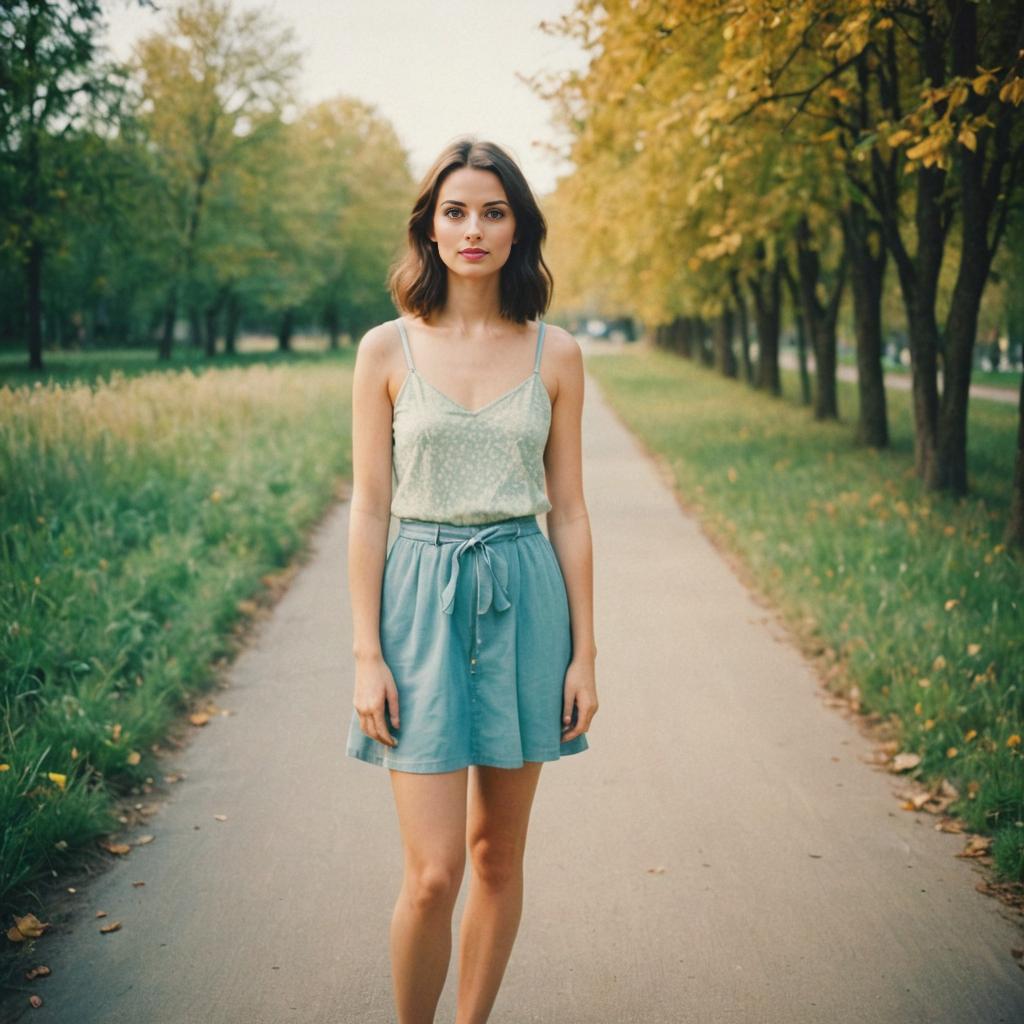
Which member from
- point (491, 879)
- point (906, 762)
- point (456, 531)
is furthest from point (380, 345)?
point (906, 762)

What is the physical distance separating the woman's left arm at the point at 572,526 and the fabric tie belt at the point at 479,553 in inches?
6.4

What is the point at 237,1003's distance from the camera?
2.77 m

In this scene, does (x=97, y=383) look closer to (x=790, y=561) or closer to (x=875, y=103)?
(x=790, y=561)

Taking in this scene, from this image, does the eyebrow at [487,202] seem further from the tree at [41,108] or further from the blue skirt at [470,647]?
the tree at [41,108]

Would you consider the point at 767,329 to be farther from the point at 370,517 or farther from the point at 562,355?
the point at 370,517

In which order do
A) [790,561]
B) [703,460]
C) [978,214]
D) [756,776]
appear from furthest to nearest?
[703,460]
[978,214]
[790,561]
[756,776]

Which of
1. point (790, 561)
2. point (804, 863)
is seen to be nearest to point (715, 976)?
point (804, 863)

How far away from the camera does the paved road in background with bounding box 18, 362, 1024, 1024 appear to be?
2.81 m

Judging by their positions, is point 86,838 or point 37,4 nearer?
point 86,838

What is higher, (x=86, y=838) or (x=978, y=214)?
(x=978, y=214)

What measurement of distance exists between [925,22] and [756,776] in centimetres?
664

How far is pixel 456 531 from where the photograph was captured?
2314mm

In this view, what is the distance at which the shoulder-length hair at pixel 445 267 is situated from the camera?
7.73 feet

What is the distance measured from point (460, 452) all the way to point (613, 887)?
190 centimetres
